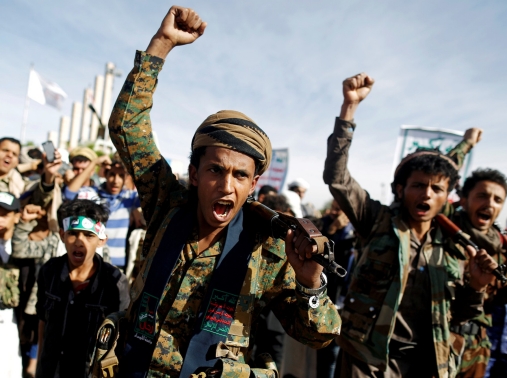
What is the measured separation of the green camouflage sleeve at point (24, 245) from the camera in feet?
11.0

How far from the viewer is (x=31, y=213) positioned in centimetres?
354

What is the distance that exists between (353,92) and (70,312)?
96.5 inches

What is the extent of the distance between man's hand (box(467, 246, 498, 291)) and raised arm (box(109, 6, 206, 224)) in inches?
81.3

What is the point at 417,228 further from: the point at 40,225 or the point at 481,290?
the point at 40,225

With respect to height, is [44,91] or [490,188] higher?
[44,91]

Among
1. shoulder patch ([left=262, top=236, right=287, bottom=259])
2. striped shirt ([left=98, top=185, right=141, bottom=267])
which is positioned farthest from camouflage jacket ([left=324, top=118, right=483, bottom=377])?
striped shirt ([left=98, top=185, right=141, bottom=267])

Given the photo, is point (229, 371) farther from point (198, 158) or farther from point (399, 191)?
point (399, 191)

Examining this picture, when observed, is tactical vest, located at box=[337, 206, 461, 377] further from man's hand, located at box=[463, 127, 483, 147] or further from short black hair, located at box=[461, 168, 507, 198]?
man's hand, located at box=[463, 127, 483, 147]

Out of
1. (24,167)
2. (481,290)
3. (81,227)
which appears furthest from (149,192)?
(24,167)

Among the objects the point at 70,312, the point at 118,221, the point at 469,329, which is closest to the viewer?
the point at 70,312

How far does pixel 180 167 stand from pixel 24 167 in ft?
11.6

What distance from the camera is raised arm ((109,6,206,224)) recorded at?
1.69 metres

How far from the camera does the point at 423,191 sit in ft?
8.41

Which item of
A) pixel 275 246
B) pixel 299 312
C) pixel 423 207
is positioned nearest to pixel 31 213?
pixel 275 246
